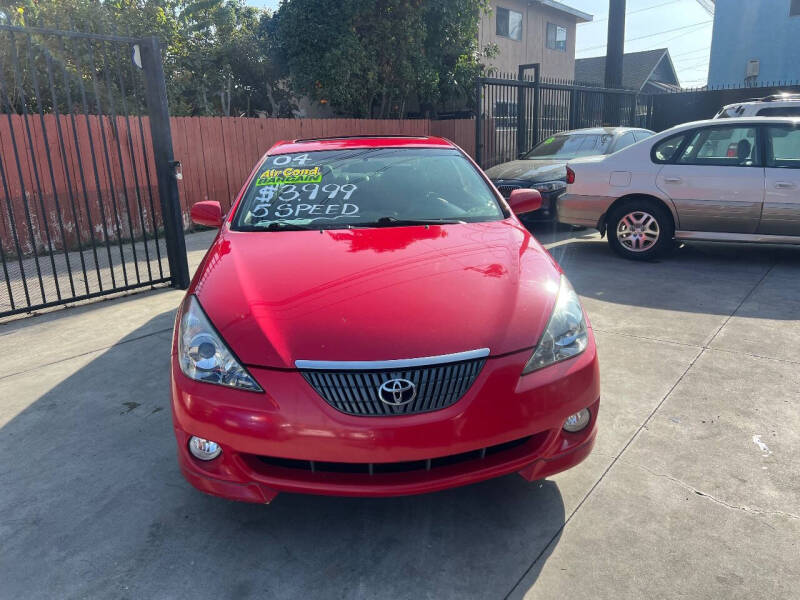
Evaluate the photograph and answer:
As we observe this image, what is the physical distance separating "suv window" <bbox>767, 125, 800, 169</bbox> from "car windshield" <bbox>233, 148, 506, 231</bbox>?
3957mm

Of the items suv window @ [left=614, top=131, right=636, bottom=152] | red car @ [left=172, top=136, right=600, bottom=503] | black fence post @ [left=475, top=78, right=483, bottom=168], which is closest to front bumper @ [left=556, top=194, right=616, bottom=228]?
suv window @ [left=614, top=131, right=636, bottom=152]

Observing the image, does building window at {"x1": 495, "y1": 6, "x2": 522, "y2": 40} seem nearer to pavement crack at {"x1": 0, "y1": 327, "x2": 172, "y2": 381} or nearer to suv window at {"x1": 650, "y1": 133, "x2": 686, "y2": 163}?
suv window at {"x1": 650, "y1": 133, "x2": 686, "y2": 163}

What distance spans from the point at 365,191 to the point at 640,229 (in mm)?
4254

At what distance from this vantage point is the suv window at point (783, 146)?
602 cm

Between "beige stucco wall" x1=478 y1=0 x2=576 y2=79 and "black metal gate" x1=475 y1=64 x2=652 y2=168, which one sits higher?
"beige stucco wall" x1=478 y1=0 x2=576 y2=79

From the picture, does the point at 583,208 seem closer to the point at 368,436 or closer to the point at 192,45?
the point at 368,436

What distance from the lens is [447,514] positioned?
251 cm

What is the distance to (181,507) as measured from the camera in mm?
2592

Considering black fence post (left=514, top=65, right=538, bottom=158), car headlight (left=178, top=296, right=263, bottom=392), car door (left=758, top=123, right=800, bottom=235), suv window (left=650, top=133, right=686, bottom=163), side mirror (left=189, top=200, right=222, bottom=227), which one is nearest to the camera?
car headlight (left=178, top=296, right=263, bottom=392)

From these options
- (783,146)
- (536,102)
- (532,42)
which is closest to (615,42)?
(536,102)

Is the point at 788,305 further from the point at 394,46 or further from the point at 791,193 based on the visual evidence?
the point at 394,46

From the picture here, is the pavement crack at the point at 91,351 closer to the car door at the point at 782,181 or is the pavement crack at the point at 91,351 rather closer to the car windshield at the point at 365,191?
the car windshield at the point at 365,191

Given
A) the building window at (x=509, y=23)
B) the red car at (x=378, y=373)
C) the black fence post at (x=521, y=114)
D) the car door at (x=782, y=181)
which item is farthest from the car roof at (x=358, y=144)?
the building window at (x=509, y=23)

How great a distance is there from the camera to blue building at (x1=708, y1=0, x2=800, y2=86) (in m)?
24.9
